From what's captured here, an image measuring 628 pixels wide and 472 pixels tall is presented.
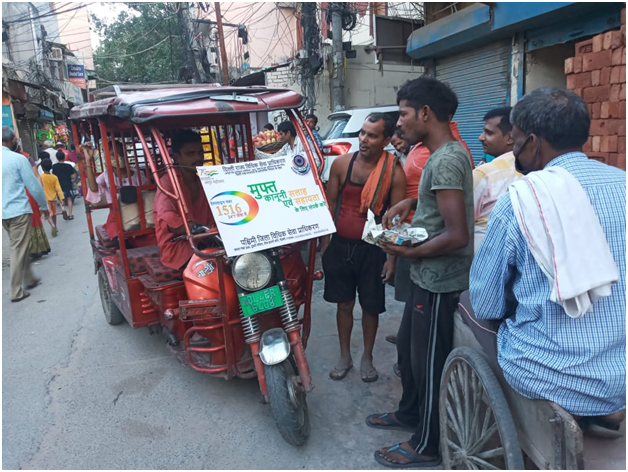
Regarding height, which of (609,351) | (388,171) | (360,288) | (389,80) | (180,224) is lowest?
(360,288)

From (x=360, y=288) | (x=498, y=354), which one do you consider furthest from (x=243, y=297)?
(x=498, y=354)

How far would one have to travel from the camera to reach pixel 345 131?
25.9 feet

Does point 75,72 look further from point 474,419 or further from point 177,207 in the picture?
point 474,419

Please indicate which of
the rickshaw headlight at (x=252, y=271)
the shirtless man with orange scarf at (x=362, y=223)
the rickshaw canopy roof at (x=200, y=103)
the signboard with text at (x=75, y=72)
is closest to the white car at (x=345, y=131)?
the shirtless man with orange scarf at (x=362, y=223)

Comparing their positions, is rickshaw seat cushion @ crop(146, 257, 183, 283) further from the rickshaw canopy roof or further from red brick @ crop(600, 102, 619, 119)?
red brick @ crop(600, 102, 619, 119)

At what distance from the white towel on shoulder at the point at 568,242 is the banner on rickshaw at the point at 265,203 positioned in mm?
1475

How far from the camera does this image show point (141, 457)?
264 centimetres

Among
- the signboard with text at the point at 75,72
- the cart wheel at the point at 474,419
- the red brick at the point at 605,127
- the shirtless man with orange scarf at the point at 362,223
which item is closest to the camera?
the cart wheel at the point at 474,419

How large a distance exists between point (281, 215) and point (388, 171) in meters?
0.83

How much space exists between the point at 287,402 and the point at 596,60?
3.58 meters

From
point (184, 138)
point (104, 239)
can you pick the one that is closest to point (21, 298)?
point (104, 239)

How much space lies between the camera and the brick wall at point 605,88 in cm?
355

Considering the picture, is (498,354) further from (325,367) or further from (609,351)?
(325,367)

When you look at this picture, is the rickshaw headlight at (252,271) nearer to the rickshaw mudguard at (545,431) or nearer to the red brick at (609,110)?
the rickshaw mudguard at (545,431)
